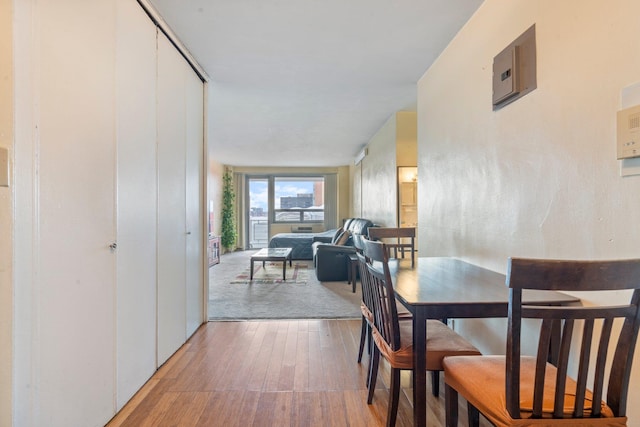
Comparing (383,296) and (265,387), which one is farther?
(265,387)

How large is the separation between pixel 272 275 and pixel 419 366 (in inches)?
166

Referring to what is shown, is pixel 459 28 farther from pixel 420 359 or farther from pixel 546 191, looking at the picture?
pixel 420 359

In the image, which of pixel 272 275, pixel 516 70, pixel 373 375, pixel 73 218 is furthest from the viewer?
pixel 272 275

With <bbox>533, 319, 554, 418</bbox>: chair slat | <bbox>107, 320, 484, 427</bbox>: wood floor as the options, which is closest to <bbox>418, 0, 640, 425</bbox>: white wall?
<bbox>533, 319, 554, 418</bbox>: chair slat

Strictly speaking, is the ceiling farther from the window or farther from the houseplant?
the window

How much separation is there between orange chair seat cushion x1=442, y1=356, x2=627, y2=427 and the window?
8.19 m

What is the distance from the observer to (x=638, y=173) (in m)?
1.04

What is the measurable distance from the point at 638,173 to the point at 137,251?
2341 mm

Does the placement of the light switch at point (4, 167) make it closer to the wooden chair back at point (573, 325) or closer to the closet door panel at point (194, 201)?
the closet door panel at point (194, 201)

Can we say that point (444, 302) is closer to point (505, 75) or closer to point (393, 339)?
point (393, 339)

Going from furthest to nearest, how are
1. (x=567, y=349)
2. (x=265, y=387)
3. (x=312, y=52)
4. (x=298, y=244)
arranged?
(x=298, y=244) < (x=312, y=52) < (x=265, y=387) < (x=567, y=349)

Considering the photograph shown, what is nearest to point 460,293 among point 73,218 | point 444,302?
point 444,302

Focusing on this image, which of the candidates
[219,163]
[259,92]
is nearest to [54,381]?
[259,92]

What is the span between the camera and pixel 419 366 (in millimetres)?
1314
